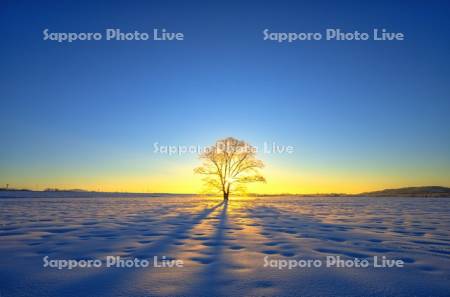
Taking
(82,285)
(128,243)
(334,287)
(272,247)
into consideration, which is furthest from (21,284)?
(272,247)

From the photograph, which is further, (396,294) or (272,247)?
(272,247)

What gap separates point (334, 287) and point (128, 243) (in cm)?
383

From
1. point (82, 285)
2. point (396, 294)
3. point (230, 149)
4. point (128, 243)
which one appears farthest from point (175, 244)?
point (230, 149)

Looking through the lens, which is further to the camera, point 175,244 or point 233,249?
point 175,244

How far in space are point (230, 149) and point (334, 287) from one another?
31087mm

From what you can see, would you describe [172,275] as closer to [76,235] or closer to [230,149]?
[76,235]

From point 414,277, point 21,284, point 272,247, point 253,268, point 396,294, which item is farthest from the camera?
point 272,247

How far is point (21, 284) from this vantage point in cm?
310

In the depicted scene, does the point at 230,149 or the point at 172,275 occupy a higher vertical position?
the point at 230,149

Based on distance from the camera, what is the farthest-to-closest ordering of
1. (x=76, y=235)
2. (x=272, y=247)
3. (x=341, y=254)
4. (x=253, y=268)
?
(x=76, y=235) < (x=272, y=247) < (x=341, y=254) < (x=253, y=268)

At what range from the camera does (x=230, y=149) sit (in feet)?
112

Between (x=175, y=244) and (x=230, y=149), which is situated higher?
(x=230, y=149)

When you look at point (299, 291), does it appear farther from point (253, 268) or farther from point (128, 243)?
point (128, 243)

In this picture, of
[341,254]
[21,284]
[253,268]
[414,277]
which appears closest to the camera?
[21,284]
